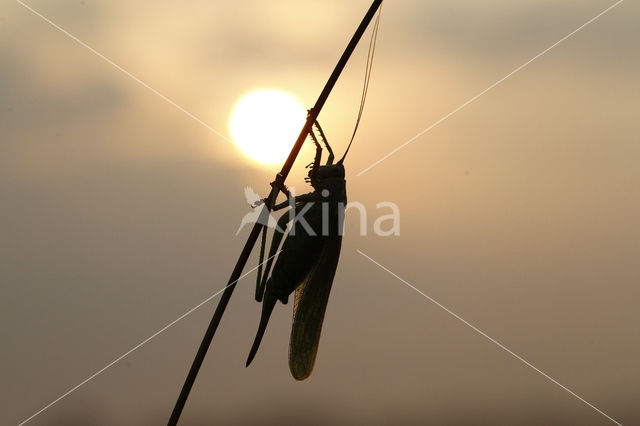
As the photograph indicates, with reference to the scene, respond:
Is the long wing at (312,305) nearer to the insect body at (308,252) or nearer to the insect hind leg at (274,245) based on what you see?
the insect body at (308,252)

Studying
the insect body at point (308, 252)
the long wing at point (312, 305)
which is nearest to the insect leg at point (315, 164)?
the insect body at point (308, 252)

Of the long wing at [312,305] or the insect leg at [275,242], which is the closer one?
the insect leg at [275,242]

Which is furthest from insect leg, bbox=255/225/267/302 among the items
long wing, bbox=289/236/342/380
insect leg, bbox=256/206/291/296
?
long wing, bbox=289/236/342/380

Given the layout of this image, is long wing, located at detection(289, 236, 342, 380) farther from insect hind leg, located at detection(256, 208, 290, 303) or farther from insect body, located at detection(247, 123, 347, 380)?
insect hind leg, located at detection(256, 208, 290, 303)

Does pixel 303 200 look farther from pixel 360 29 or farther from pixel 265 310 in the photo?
pixel 360 29

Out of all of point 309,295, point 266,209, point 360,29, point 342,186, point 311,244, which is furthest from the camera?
point 309,295

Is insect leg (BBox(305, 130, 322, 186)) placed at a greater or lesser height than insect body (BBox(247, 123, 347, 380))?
greater

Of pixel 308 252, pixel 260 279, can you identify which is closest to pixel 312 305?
pixel 260 279

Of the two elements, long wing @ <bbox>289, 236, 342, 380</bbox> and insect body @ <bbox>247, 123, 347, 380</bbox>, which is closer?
insect body @ <bbox>247, 123, 347, 380</bbox>

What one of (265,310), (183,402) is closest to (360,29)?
(183,402)
